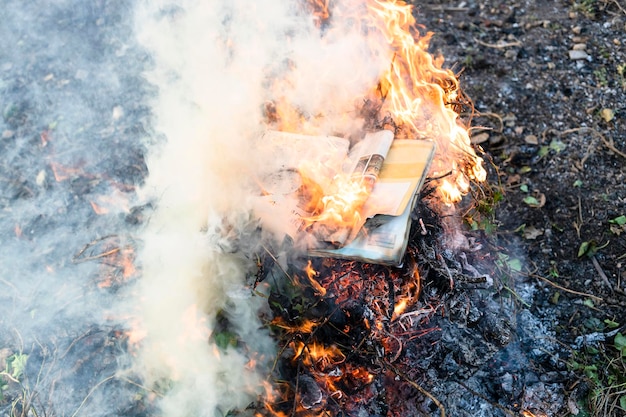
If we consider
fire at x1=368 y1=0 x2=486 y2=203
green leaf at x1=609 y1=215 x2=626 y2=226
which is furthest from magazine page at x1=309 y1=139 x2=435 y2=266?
green leaf at x1=609 y1=215 x2=626 y2=226

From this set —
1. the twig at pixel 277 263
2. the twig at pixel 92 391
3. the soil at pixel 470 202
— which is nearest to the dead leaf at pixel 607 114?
the soil at pixel 470 202

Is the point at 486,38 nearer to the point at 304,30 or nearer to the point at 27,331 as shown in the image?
the point at 304,30

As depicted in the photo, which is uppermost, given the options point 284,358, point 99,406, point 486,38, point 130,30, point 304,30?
point 304,30

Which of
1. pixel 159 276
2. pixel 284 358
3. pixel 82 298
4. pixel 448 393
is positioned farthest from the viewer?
pixel 82 298

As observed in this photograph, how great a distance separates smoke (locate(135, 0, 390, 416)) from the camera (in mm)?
3004

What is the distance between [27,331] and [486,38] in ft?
15.7

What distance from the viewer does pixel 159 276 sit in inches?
127

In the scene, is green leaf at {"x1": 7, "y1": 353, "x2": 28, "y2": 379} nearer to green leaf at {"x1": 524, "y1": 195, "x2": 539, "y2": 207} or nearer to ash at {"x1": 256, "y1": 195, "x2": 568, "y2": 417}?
ash at {"x1": 256, "y1": 195, "x2": 568, "y2": 417}

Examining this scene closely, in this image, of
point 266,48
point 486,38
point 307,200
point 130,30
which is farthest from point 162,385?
point 486,38

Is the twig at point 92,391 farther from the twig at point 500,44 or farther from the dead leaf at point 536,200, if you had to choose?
the twig at point 500,44

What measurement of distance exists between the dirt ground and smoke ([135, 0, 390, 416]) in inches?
50.9

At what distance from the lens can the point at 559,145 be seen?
416cm

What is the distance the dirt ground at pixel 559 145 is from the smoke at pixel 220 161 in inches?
50.9

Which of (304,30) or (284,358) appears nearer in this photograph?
(284,358)
